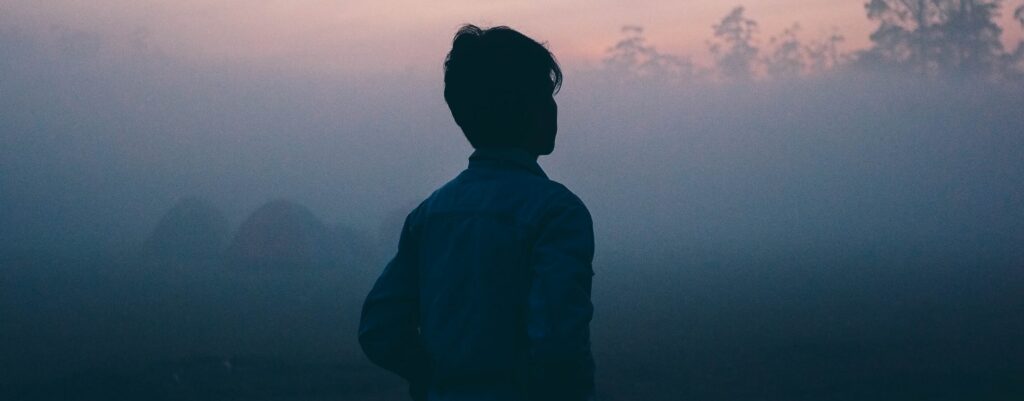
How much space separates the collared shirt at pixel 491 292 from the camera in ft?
4.74

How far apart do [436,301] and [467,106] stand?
1.34ft

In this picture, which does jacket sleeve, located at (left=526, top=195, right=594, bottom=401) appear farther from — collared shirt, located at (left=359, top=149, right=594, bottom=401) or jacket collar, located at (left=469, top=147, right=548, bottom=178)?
jacket collar, located at (left=469, top=147, right=548, bottom=178)

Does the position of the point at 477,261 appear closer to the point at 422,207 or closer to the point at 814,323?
the point at 422,207

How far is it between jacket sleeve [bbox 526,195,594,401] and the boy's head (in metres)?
0.25

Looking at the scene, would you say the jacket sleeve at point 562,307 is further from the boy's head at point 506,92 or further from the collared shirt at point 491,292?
the boy's head at point 506,92

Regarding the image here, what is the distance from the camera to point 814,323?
27.1 meters

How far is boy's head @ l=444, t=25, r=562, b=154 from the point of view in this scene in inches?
66.9

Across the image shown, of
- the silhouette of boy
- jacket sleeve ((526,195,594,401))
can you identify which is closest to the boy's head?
the silhouette of boy

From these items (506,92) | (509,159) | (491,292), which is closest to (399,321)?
(491,292)

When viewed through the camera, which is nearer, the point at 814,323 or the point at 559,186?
the point at 559,186

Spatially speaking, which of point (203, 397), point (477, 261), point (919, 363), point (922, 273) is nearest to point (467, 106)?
point (477, 261)

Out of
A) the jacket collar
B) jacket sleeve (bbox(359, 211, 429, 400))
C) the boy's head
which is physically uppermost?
the boy's head

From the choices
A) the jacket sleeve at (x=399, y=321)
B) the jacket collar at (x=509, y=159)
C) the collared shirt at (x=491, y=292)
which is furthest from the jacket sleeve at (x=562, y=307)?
the jacket sleeve at (x=399, y=321)

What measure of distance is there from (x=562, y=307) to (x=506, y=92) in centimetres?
50
